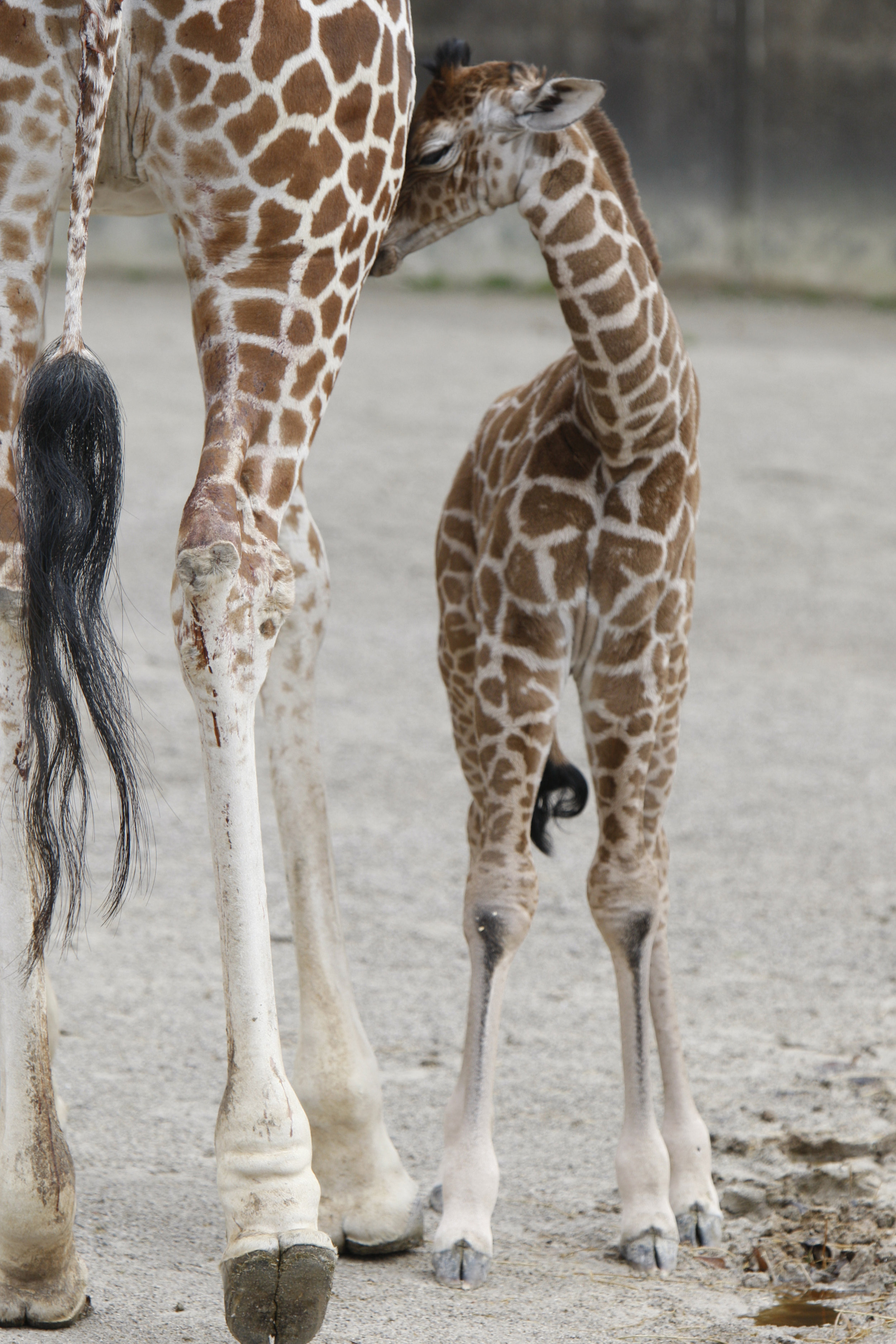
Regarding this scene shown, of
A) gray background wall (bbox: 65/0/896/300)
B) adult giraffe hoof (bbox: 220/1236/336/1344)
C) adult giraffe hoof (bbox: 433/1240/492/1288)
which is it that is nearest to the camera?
adult giraffe hoof (bbox: 220/1236/336/1344)

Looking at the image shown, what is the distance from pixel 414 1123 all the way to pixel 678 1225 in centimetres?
77

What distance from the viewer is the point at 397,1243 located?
3.09m

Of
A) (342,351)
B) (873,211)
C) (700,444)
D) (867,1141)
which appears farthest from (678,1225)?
(873,211)

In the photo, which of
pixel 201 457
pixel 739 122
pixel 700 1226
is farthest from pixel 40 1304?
pixel 739 122

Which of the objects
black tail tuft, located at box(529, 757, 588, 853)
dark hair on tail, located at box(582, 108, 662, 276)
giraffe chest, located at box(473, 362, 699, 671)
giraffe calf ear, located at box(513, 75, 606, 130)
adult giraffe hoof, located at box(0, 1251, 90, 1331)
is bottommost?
adult giraffe hoof, located at box(0, 1251, 90, 1331)

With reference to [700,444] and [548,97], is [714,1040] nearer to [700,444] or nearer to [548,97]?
[548,97]

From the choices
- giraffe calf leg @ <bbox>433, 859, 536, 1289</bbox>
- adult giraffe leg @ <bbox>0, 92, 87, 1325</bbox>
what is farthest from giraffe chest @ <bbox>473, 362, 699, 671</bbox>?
adult giraffe leg @ <bbox>0, 92, 87, 1325</bbox>

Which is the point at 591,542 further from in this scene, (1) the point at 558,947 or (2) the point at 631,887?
(1) the point at 558,947

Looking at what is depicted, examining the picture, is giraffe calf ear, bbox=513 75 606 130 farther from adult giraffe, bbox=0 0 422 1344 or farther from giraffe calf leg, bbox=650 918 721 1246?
giraffe calf leg, bbox=650 918 721 1246

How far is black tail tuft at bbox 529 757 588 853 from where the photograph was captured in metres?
3.68

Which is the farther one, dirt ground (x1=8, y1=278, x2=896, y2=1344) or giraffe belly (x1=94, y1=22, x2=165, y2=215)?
dirt ground (x1=8, y1=278, x2=896, y2=1344)

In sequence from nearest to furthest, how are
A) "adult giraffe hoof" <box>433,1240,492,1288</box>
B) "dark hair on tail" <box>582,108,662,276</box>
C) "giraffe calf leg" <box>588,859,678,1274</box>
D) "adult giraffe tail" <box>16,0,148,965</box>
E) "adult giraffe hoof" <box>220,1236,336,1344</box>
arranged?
"adult giraffe hoof" <box>220,1236,336,1344</box>, "adult giraffe tail" <box>16,0,148,965</box>, "adult giraffe hoof" <box>433,1240,492,1288</box>, "giraffe calf leg" <box>588,859,678,1274</box>, "dark hair on tail" <box>582,108,662,276</box>

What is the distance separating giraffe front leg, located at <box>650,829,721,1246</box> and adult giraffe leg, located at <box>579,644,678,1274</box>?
44 millimetres

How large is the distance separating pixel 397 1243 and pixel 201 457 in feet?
5.33
